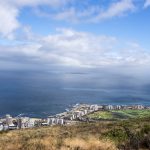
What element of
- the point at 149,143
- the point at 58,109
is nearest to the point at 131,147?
the point at 149,143

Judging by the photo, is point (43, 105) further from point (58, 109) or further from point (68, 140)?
point (68, 140)

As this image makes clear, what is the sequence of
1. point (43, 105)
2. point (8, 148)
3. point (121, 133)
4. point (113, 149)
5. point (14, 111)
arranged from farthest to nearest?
point (43, 105) < point (14, 111) < point (121, 133) < point (8, 148) < point (113, 149)

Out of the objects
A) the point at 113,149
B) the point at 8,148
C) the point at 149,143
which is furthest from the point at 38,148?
the point at 149,143

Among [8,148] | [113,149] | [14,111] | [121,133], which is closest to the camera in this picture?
[113,149]

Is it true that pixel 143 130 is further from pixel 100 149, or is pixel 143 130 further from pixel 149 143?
pixel 100 149

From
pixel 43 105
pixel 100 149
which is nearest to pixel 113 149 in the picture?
pixel 100 149

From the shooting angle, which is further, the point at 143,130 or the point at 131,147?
the point at 143,130

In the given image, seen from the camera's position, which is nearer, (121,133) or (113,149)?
(113,149)

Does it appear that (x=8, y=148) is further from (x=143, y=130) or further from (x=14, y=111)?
(x=14, y=111)

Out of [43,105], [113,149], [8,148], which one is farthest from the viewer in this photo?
[43,105]
